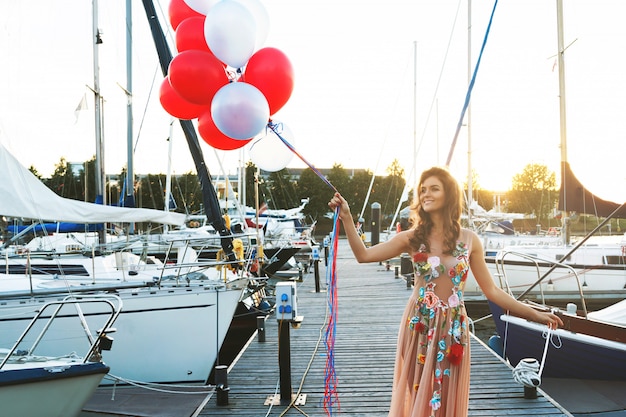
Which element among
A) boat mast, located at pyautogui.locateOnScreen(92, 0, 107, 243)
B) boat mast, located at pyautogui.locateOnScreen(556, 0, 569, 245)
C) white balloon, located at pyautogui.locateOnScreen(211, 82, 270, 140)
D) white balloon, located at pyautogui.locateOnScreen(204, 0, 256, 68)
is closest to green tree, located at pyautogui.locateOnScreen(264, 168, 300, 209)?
boat mast, located at pyautogui.locateOnScreen(92, 0, 107, 243)

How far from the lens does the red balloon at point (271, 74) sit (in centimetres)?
378

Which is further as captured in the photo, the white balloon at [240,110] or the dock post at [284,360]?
the dock post at [284,360]

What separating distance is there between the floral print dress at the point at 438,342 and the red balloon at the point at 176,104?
244 centimetres

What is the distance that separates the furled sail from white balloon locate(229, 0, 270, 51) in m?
6.32

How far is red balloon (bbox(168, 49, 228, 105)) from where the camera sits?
3.67 meters

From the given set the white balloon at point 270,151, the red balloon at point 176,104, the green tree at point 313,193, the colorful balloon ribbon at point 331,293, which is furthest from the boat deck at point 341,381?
the green tree at point 313,193

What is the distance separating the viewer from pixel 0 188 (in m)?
5.34

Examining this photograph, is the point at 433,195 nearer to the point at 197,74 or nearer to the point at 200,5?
the point at 197,74

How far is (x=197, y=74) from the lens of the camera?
12.1 feet

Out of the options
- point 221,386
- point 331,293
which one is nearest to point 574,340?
point 331,293

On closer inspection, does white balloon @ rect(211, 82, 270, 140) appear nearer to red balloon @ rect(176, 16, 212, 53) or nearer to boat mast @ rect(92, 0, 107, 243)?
red balloon @ rect(176, 16, 212, 53)

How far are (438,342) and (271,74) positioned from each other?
91.5 inches

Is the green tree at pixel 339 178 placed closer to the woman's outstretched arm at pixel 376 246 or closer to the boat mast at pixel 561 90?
the boat mast at pixel 561 90

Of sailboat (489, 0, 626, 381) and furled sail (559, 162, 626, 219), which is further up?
furled sail (559, 162, 626, 219)
